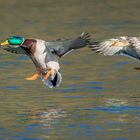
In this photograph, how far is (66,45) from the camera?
13.3 meters

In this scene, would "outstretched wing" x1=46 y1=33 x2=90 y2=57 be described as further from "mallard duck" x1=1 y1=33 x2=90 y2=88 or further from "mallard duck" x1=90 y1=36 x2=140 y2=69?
"mallard duck" x1=90 y1=36 x2=140 y2=69

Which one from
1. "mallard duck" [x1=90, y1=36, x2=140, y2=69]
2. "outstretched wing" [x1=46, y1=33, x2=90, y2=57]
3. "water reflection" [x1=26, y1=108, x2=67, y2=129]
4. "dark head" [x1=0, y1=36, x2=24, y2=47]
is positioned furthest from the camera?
"mallard duck" [x1=90, y1=36, x2=140, y2=69]

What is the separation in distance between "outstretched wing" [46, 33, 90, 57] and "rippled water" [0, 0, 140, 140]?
762 millimetres

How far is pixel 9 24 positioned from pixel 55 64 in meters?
10.6

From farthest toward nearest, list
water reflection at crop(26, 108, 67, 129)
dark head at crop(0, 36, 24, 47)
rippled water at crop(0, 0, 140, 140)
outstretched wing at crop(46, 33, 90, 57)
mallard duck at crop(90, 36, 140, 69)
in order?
1. mallard duck at crop(90, 36, 140, 69)
2. dark head at crop(0, 36, 24, 47)
3. outstretched wing at crop(46, 33, 90, 57)
4. water reflection at crop(26, 108, 67, 129)
5. rippled water at crop(0, 0, 140, 140)

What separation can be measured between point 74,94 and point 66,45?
1222 millimetres

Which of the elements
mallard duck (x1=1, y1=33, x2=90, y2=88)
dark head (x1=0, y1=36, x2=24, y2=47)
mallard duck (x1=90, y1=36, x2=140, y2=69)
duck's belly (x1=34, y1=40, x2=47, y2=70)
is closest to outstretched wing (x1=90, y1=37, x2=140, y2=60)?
mallard duck (x1=90, y1=36, x2=140, y2=69)

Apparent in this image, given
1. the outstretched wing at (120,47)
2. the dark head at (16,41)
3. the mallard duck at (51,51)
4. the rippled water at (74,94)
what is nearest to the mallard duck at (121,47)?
the outstretched wing at (120,47)

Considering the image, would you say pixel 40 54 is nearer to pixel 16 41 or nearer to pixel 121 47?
pixel 16 41

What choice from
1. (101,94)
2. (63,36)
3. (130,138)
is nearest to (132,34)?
(63,36)

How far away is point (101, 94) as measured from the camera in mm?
14094

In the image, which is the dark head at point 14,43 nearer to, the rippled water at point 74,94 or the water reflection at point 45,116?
the rippled water at point 74,94

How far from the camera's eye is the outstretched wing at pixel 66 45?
13.2 meters

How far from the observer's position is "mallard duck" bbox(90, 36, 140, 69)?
14080 millimetres
